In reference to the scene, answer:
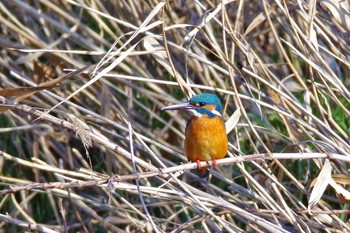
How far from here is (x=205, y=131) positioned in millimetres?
3213

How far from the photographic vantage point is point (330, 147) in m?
3.05

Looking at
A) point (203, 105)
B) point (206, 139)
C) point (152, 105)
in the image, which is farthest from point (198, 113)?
point (152, 105)

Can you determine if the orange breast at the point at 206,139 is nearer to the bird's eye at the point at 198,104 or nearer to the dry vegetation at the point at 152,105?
the bird's eye at the point at 198,104

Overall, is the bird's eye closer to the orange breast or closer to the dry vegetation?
the orange breast

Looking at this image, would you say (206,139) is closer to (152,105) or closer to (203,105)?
(203,105)

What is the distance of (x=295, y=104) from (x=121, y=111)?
1077 millimetres

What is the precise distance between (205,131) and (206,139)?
0.09m

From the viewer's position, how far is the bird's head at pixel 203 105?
3.16 m

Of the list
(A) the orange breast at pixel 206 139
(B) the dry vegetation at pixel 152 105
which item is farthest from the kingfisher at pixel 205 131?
(B) the dry vegetation at pixel 152 105

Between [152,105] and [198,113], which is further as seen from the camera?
[152,105]

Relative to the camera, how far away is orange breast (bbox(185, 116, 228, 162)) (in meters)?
3.10

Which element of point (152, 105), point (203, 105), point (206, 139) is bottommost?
point (152, 105)

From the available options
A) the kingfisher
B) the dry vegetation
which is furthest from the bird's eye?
the dry vegetation

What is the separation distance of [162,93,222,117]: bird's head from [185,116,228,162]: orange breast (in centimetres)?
2
